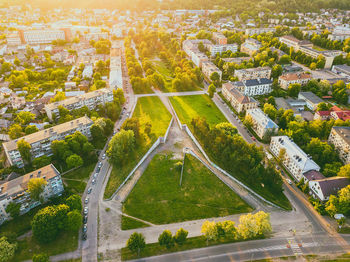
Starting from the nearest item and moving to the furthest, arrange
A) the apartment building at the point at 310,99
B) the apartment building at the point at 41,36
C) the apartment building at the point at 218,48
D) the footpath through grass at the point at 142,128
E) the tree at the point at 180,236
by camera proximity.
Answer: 1. the tree at the point at 180,236
2. the footpath through grass at the point at 142,128
3. the apartment building at the point at 310,99
4. the apartment building at the point at 218,48
5. the apartment building at the point at 41,36

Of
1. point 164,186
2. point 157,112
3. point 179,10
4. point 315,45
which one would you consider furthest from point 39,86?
point 179,10

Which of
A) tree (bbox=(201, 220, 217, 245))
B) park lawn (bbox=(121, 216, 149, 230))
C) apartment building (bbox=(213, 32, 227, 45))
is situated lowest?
park lawn (bbox=(121, 216, 149, 230))

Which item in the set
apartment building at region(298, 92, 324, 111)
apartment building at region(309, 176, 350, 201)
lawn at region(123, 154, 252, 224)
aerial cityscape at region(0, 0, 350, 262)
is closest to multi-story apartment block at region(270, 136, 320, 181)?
aerial cityscape at region(0, 0, 350, 262)

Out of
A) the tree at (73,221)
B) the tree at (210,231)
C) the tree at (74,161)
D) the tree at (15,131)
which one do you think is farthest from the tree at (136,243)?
the tree at (15,131)

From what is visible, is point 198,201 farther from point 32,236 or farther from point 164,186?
point 32,236

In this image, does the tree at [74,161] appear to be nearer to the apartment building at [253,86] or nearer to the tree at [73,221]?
the tree at [73,221]

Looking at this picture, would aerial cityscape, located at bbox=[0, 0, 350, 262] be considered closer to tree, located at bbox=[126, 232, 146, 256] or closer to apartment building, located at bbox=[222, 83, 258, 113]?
tree, located at bbox=[126, 232, 146, 256]

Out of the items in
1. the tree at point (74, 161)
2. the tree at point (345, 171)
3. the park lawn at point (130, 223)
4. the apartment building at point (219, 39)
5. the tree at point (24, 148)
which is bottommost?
the park lawn at point (130, 223)
